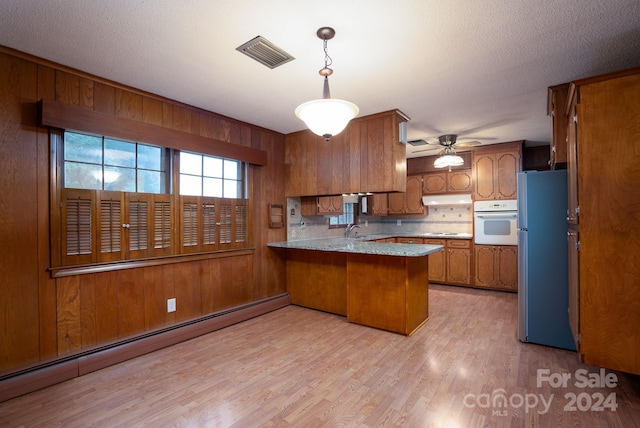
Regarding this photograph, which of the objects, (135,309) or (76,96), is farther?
(135,309)

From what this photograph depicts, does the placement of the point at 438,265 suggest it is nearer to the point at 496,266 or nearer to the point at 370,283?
the point at 496,266

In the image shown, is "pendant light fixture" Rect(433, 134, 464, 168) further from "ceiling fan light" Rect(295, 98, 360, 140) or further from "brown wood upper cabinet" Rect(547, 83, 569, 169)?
"ceiling fan light" Rect(295, 98, 360, 140)

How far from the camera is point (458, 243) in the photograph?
5500 mm

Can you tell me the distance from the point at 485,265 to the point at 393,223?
7.34 feet

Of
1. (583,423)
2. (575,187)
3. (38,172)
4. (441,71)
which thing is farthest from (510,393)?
(38,172)

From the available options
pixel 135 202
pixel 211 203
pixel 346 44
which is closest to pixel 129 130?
pixel 135 202

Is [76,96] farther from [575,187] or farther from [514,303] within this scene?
[514,303]

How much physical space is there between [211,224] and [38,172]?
159cm

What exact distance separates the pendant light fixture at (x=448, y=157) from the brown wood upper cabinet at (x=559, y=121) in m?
1.47

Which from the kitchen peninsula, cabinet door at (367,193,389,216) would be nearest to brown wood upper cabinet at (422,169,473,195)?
cabinet door at (367,193,389,216)

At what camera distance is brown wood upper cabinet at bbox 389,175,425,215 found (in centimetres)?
613

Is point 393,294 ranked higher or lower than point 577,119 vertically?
lower

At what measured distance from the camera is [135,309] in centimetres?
293

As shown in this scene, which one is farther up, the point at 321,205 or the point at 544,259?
the point at 321,205
